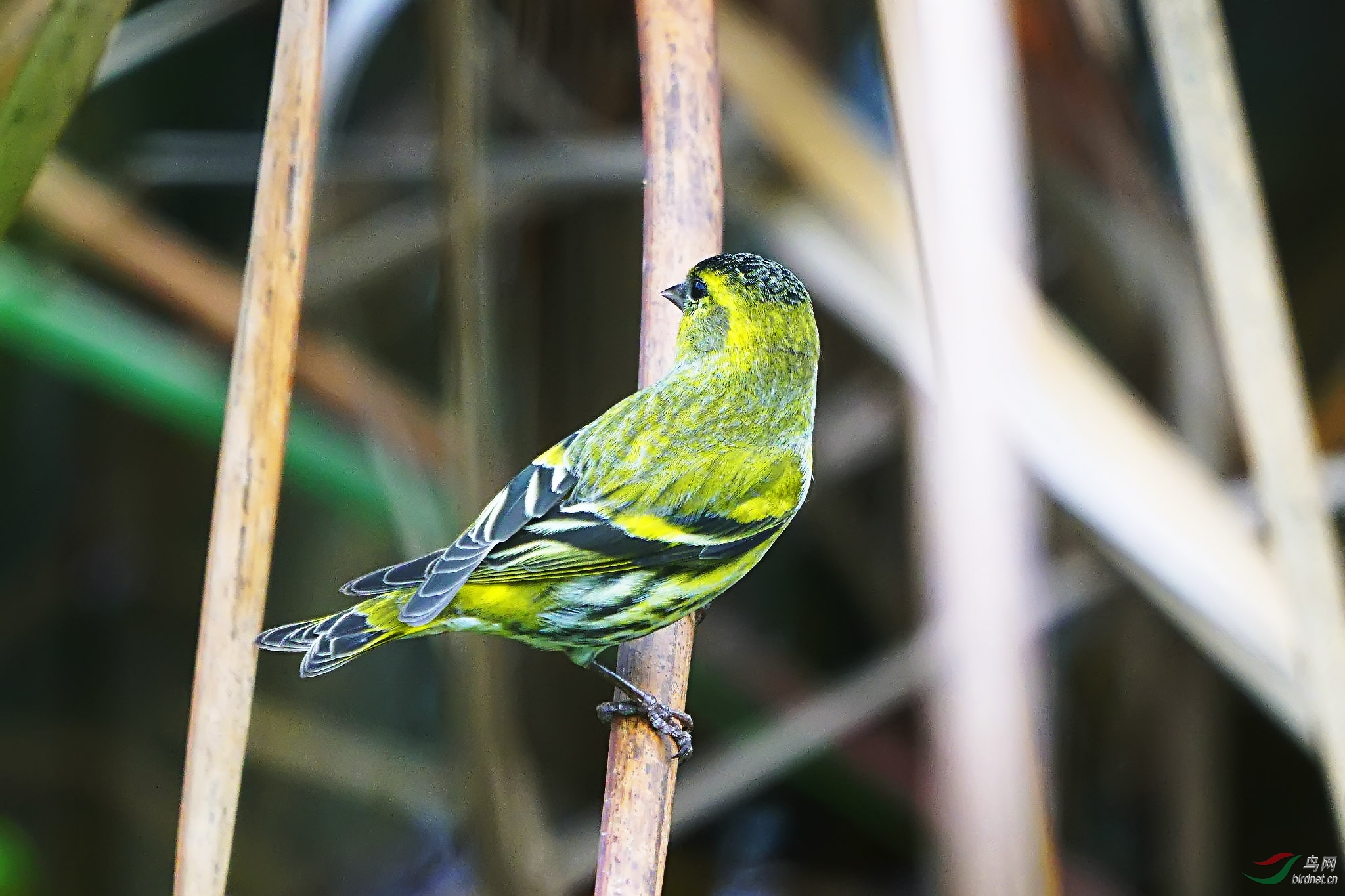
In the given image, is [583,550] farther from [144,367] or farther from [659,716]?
[144,367]

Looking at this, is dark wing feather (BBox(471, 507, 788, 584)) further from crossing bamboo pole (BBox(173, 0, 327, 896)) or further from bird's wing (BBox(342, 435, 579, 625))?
crossing bamboo pole (BBox(173, 0, 327, 896))

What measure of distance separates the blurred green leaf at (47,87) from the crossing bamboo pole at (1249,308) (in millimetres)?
1005

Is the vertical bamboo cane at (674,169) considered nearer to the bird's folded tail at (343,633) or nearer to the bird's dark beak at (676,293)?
the bird's dark beak at (676,293)

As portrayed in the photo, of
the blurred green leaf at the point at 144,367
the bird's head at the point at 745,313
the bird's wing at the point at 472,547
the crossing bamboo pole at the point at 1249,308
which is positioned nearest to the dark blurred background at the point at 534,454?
the blurred green leaf at the point at 144,367

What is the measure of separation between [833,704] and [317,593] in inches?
48.3

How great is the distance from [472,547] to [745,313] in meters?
0.47

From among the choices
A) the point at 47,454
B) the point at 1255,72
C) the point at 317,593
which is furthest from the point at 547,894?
the point at 1255,72

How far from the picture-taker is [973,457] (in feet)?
2.87

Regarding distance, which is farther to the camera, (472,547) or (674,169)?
(674,169)

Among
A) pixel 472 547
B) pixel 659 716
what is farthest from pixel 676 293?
pixel 659 716

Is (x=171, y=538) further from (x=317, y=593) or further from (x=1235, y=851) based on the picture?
(x=1235, y=851)

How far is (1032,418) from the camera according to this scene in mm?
1507

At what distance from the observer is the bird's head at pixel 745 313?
1422mm

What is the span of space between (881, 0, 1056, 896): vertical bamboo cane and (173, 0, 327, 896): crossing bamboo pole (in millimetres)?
551
